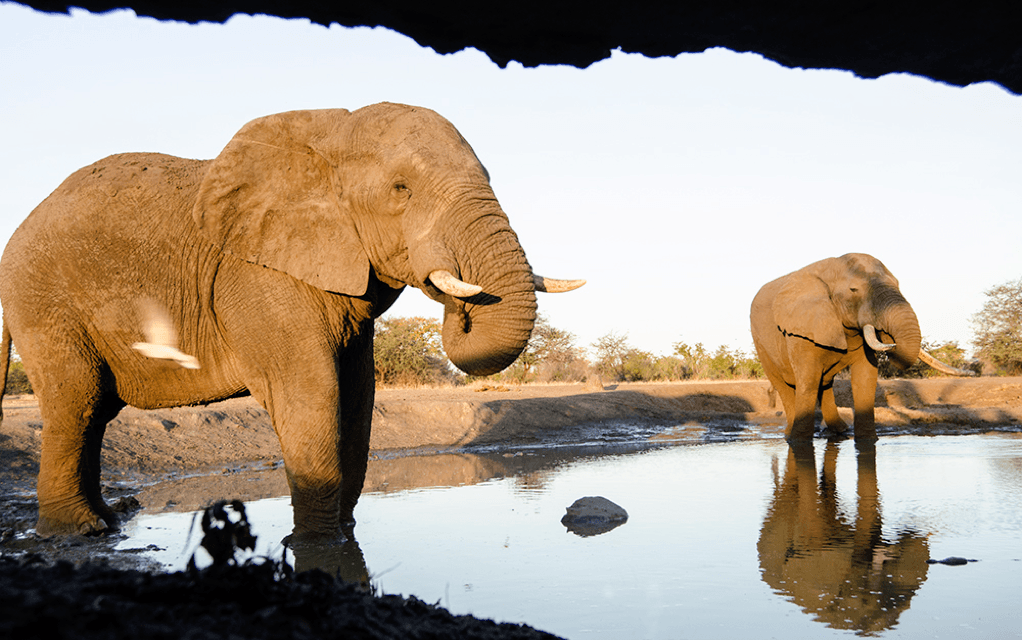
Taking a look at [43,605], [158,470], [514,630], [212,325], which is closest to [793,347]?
[158,470]

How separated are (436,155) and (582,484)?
14.5ft

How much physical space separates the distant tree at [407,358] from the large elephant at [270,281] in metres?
19.1

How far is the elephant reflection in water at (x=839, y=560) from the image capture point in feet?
14.0

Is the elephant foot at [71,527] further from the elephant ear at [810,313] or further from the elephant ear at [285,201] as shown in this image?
the elephant ear at [810,313]

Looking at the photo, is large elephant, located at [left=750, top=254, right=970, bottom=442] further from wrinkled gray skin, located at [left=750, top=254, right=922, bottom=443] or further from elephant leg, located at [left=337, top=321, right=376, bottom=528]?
elephant leg, located at [left=337, top=321, right=376, bottom=528]

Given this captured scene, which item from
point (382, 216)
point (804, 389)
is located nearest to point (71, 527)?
point (382, 216)

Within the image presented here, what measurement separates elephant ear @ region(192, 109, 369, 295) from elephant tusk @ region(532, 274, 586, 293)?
1138 millimetres

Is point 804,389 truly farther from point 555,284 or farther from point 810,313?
point 555,284

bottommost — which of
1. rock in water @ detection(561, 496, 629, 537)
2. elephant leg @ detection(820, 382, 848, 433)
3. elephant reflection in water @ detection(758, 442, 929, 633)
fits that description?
elephant reflection in water @ detection(758, 442, 929, 633)

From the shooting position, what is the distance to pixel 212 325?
6.16 metres

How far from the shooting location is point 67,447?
642 cm

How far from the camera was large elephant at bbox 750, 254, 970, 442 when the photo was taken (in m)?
13.3

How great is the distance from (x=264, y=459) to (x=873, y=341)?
29.4 ft

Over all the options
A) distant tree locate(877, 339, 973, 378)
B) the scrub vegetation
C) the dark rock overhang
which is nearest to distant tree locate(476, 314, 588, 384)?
the scrub vegetation
